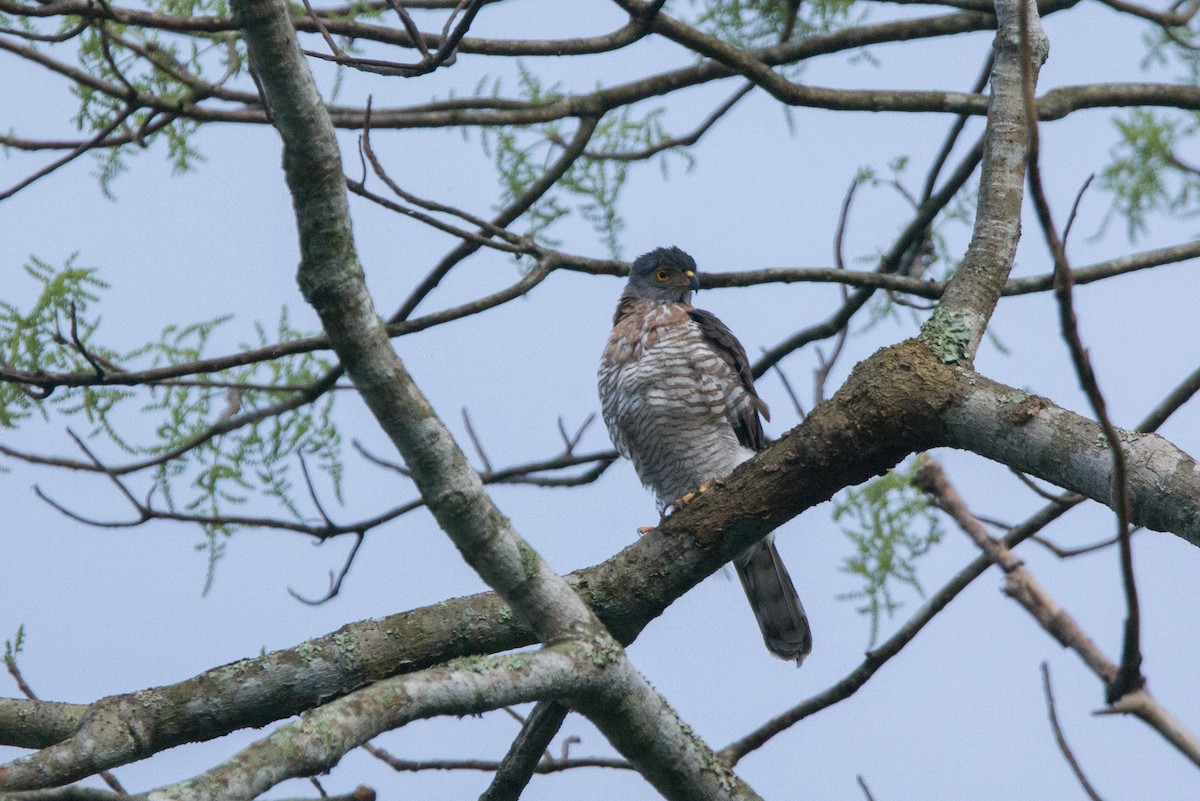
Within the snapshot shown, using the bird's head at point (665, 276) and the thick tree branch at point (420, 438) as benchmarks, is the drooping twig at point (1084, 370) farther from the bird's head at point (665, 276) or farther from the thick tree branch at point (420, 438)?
the bird's head at point (665, 276)

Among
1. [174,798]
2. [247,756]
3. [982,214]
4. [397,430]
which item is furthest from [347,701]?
[982,214]

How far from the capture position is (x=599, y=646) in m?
2.94

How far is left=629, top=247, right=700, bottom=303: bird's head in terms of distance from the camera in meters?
7.02

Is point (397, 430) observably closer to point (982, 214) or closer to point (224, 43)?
point (982, 214)

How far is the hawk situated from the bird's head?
0.41 m

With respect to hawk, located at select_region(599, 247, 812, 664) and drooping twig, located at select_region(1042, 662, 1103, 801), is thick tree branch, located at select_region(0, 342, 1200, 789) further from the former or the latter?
hawk, located at select_region(599, 247, 812, 664)

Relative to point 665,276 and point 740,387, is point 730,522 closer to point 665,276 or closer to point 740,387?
point 740,387

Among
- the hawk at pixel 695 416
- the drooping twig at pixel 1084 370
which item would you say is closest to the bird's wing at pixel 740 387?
the hawk at pixel 695 416

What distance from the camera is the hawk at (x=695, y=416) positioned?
624 cm

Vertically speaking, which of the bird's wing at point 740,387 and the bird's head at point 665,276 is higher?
the bird's head at point 665,276

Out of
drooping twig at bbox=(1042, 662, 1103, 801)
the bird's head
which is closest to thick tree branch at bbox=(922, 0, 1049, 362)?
drooping twig at bbox=(1042, 662, 1103, 801)

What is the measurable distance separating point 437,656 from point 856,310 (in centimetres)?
285

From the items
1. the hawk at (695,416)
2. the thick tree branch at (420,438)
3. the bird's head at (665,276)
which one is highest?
the bird's head at (665,276)

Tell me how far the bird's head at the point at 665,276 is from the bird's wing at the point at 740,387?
572 mm
